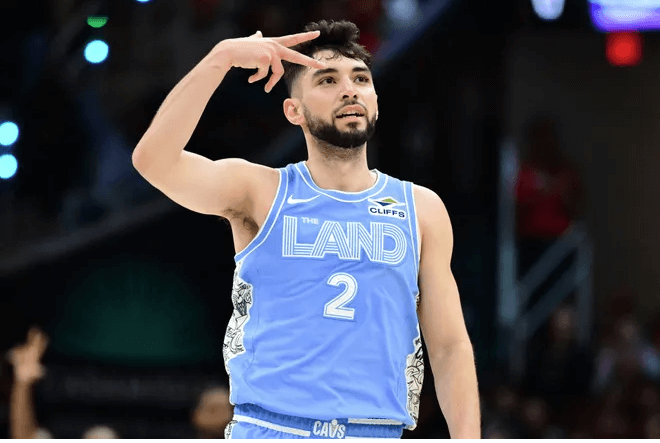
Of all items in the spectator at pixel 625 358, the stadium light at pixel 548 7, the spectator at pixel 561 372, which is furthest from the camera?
the stadium light at pixel 548 7

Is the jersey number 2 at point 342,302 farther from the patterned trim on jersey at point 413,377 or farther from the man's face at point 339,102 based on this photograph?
the man's face at point 339,102

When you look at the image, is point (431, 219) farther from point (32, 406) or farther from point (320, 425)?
point (32, 406)

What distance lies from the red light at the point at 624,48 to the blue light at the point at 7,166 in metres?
6.51

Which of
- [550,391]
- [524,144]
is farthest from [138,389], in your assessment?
[524,144]

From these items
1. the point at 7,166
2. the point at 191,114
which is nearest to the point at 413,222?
the point at 191,114

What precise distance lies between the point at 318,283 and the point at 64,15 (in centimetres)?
585

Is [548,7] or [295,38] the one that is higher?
[548,7]

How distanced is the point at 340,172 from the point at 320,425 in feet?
3.42

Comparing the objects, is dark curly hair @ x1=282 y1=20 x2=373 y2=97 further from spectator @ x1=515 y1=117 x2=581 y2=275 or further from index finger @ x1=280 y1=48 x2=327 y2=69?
spectator @ x1=515 y1=117 x2=581 y2=275

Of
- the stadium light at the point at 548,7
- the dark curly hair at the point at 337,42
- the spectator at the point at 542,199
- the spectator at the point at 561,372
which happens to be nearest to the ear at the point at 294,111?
the dark curly hair at the point at 337,42

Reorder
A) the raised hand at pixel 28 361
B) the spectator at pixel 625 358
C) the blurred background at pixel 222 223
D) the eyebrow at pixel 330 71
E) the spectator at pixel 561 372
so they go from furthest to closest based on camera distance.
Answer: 1. the spectator at pixel 625 358
2. the spectator at pixel 561 372
3. the blurred background at pixel 222 223
4. the raised hand at pixel 28 361
5. the eyebrow at pixel 330 71

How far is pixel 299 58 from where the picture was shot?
13.1 feet

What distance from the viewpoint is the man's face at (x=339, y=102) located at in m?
4.20

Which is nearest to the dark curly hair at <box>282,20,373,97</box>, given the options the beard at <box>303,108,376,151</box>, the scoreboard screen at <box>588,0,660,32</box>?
the beard at <box>303,108,376,151</box>
